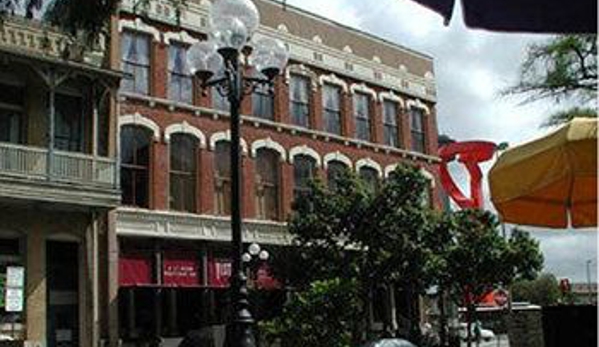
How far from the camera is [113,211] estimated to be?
95.3 ft

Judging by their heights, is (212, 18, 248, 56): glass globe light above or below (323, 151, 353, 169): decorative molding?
below

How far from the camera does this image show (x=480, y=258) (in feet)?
117

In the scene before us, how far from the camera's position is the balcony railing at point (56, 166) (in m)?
25.3

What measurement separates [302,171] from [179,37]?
7096mm

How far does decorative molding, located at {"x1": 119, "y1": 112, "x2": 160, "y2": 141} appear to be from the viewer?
3041 centimetres

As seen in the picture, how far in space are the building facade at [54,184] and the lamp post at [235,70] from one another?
1089 centimetres

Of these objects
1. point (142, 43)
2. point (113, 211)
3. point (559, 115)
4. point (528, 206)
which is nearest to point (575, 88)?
point (559, 115)

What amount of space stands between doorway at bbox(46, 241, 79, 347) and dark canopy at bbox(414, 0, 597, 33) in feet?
80.5

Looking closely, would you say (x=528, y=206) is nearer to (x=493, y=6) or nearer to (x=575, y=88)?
(x=575, y=88)

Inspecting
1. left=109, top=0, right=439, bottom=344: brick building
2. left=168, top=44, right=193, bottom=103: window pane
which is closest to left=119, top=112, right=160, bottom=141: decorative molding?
left=109, top=0, right=439, bottom=344: brick building

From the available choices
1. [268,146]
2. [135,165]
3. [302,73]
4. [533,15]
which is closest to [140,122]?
[135,165]

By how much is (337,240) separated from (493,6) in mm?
27327

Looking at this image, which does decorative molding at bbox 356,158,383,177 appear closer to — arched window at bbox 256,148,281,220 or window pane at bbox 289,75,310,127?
window pane at bbox 289,75,310,127

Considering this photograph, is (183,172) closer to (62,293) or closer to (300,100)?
(62,293)
